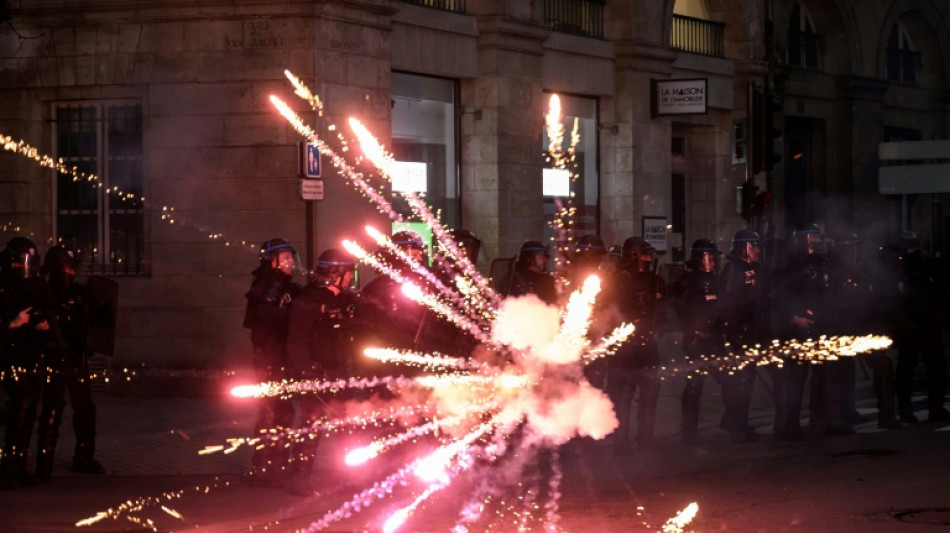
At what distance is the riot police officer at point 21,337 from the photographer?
11.2m

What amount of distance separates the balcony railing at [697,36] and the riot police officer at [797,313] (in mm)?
11411

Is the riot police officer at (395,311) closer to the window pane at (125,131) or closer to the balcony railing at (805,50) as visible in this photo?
the window pane at (125,131)

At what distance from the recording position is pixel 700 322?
1337cm

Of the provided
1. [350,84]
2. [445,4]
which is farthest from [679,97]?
[350,84]

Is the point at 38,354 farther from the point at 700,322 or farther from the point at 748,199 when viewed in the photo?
the point at 748,199

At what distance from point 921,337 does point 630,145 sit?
9.57 m

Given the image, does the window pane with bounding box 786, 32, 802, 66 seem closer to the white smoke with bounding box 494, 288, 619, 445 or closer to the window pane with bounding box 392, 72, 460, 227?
the window pane with bounding box 392, 72, 460, 227

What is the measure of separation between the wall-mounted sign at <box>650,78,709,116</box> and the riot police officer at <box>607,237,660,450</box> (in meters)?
11.0

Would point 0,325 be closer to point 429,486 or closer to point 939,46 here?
point 429,486

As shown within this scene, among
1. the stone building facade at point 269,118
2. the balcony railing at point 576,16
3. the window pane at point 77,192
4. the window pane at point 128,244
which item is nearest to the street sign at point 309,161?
the stone building facade at point 269,118

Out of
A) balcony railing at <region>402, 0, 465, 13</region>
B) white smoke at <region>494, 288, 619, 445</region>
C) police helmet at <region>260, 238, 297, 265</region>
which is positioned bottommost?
white smoke at <region>494, 288, 619, 445</region>

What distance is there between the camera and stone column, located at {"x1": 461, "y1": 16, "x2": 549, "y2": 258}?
21.1 metres

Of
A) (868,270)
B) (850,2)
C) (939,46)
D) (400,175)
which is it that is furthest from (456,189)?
(939,46)

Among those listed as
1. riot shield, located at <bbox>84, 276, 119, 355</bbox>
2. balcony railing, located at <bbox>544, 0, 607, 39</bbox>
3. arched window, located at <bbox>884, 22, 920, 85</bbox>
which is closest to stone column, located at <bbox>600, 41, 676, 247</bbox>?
balcony railing, located at <bbox>544, 0, 607, 39</bbox>
